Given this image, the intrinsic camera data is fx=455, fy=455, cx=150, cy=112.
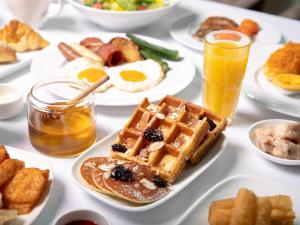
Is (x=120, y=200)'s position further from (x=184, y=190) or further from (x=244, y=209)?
(x=244, y=209)

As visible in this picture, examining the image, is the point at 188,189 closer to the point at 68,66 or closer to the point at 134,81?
the point at 134,81

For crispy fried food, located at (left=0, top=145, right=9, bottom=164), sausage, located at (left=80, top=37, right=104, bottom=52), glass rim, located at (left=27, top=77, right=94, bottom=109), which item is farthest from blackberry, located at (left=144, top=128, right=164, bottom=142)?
sausage, located at (left=80, top=37, right=104, bottom=52)

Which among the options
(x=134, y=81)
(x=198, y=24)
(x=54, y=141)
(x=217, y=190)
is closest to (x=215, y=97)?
(x=134, y=81)

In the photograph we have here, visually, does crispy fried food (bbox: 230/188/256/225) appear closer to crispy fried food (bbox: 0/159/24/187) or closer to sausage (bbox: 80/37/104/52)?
crispy fried food (bbox: 0/159/24/187)

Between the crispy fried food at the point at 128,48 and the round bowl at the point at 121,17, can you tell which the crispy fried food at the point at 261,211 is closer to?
the crispy fried food at the point at 128,48

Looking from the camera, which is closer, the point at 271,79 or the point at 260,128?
the point at 260,128

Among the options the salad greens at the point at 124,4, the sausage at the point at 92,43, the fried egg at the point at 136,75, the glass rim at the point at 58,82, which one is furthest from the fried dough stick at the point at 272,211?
the salad greens at the point at 124,4
